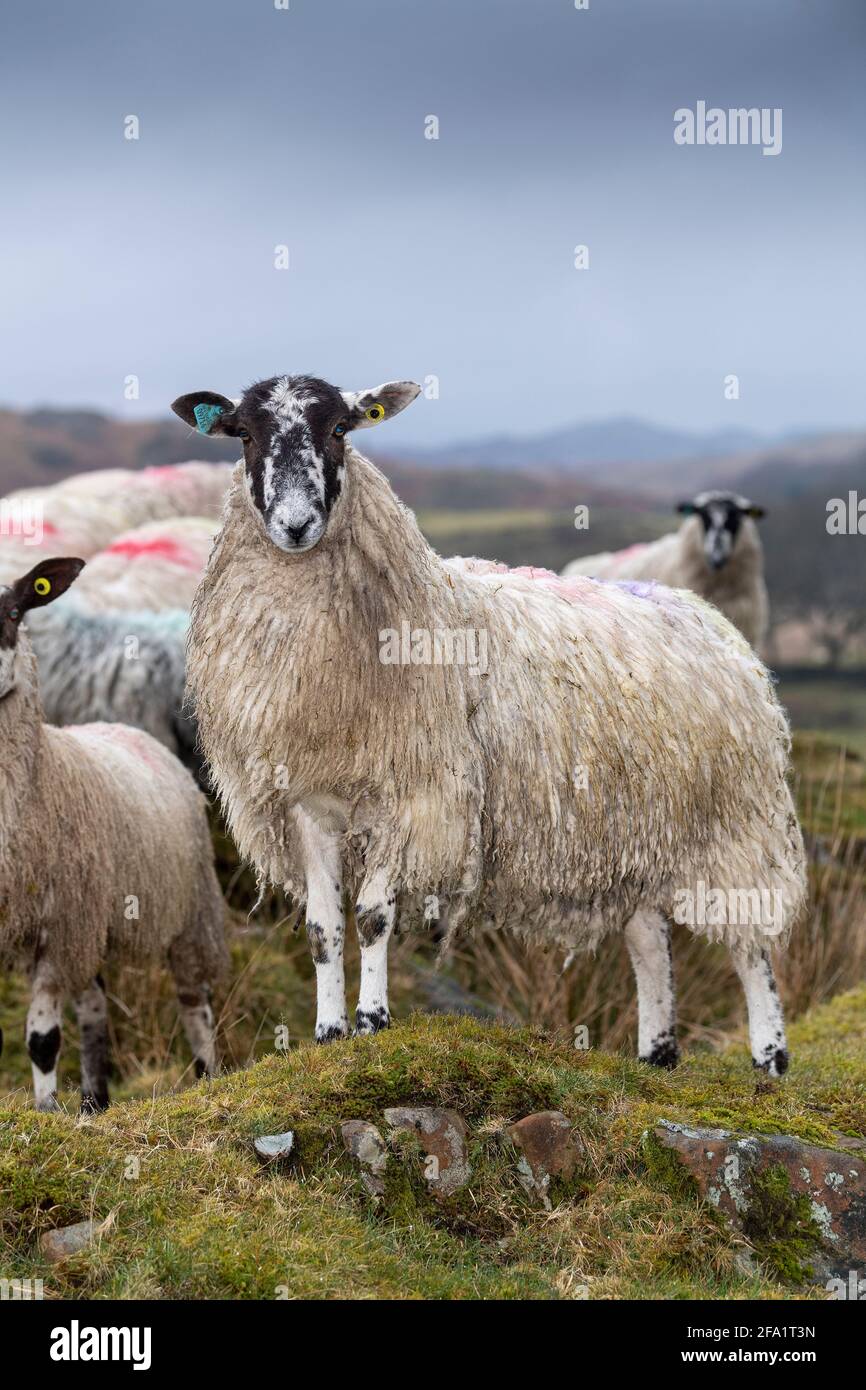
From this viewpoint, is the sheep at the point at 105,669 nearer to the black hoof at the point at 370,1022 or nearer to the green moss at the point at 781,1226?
the black hoof at the point at 370,1022

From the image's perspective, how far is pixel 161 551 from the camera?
36.6 ft

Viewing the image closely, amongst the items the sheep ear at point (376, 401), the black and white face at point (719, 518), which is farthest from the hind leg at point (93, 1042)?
the black and white face at point (719, 518)

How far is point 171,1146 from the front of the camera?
18.4 feet

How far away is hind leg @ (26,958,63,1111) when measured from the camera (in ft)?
23.0

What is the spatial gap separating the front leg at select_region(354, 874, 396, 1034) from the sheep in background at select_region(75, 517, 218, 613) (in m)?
4.58

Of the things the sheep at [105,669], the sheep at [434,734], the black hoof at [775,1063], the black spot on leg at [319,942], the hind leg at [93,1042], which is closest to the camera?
the sheep at [434,734]

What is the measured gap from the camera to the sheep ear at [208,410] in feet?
19.7

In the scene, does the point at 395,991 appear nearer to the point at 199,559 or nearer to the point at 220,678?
the point at 199,559

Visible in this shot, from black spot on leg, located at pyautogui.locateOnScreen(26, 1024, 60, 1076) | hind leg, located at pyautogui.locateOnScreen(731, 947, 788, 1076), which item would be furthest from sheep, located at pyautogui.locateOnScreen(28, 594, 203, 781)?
hind leg, located at pyautogui.locateOnScreen(731, 947, 788, 1076)

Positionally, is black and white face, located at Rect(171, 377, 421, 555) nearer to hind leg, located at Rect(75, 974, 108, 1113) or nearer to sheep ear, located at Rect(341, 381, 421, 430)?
sheep ear, located at Rect(341, 381, 421, 430)

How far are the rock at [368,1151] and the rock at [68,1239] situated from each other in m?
0.93

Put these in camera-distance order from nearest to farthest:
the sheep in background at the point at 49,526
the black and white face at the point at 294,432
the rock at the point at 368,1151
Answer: the rock at the point at 368,1151
the black and white face at the point at 294,432
the sheep in background at the point at 49,526
